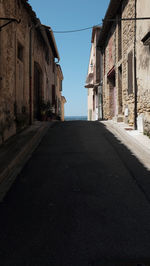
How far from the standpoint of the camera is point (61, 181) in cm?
418

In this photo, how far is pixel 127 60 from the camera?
10.3 m

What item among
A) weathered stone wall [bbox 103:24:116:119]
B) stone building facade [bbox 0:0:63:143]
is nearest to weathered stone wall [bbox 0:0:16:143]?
stone building facade [bbox 0:0:63:143]

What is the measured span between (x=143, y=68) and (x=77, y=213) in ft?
20.7

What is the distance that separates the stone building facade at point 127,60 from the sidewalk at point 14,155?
3627 millimetres

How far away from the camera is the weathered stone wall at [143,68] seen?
7562 millimetres

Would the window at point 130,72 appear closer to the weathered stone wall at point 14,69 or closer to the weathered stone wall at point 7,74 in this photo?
the weathered stone wall at point 14,69

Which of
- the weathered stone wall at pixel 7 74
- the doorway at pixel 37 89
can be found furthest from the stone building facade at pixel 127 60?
the doorway at pixel 37 89

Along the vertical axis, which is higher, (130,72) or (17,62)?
(17,62)

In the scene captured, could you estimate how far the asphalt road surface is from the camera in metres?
2.22

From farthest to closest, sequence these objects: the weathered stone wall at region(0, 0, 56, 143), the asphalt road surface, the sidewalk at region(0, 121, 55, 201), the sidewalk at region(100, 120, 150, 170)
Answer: the weathered stone wall at region(0, 0, 56, 143), the sidewalk at region(100, 120, 150, 170), the sidewalk at region(0, 121, 55, 201), the asphalt road surface

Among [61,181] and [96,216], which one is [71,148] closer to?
[61,181]

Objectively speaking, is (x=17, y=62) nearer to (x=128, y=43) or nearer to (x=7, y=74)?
(x=7, y=74)

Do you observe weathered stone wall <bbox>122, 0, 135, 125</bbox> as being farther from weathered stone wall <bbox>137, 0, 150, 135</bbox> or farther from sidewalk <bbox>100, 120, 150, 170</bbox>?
sidewalk <bbox>100, 120, 150, 170</bbox>

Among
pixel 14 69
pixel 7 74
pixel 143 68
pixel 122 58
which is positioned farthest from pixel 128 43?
pixel 7 74
